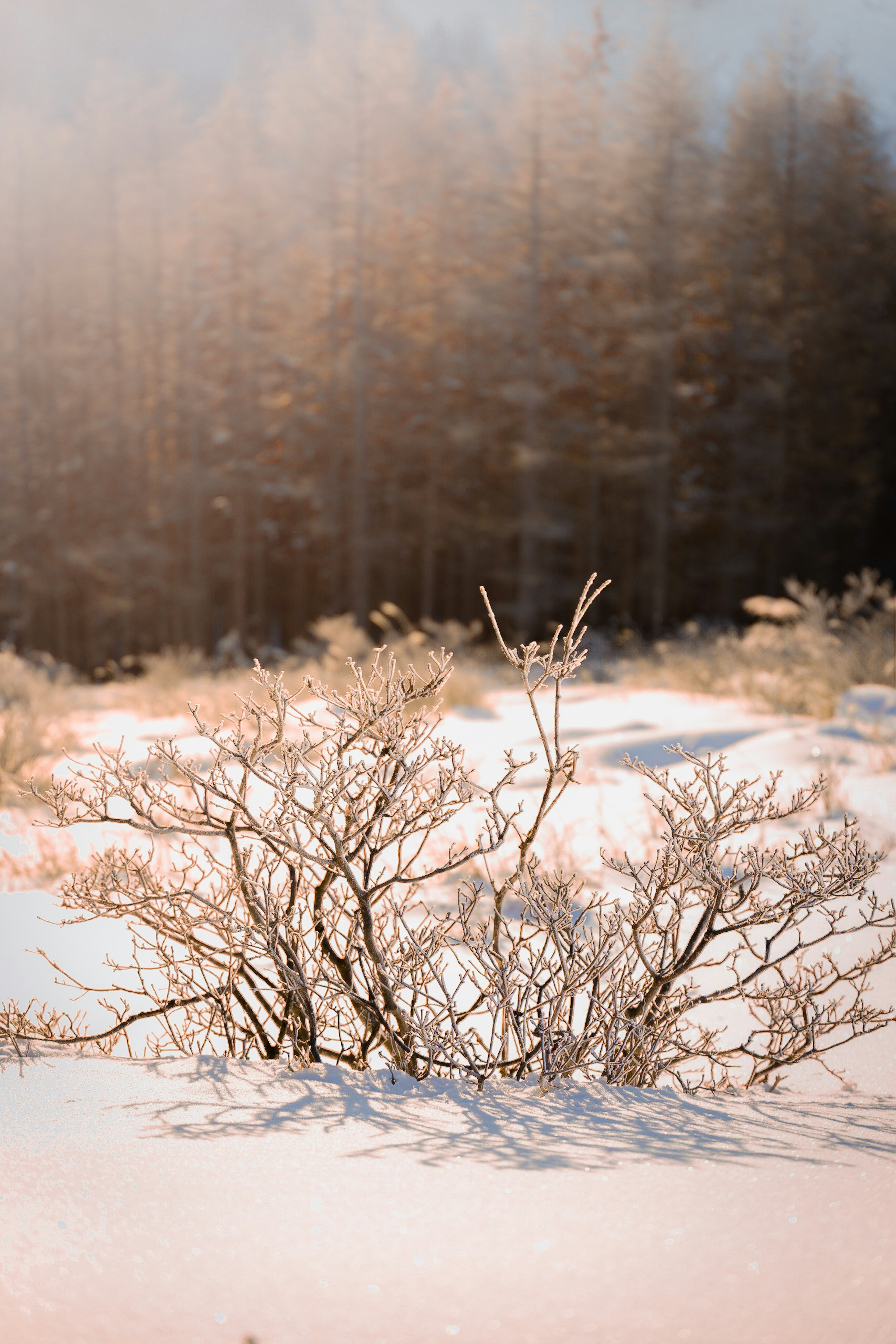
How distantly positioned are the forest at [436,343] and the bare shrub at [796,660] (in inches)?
351

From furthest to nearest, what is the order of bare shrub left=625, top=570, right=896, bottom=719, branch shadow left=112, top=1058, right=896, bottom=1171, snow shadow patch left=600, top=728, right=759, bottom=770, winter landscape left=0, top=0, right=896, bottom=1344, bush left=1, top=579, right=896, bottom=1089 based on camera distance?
bare shrub left=625, top=570, right=896, bottom=719
snow shadow patch left=600, top=728, right=759, bottom=770
bush left=1, top=579, right=896, bottom=1089
branch shadow left=112, top=1058, right=896, bottom=1171
winter landscape left=0, top=0, right=896, bottom=1344

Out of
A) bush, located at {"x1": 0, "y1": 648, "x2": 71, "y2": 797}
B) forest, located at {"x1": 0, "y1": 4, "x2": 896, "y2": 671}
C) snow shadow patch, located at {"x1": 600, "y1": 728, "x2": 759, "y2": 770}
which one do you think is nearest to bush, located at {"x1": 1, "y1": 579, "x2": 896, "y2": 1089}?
bush, located at {"x1": 0, "y1": 648, "x2": 71, "y2": 797}

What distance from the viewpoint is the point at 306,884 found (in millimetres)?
2619

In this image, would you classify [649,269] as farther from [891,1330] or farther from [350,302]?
[891,1330]

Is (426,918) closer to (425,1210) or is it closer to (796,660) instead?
(425,1210)

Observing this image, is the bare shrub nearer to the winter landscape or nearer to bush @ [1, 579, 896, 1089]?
the winter landscape

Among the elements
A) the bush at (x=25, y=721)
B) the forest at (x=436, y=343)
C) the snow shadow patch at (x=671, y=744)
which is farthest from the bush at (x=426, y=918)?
the forest at (x=436, y=343)

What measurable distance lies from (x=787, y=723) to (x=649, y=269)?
16972 mm

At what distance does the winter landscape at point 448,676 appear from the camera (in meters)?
1.52

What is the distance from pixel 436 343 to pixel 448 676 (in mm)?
20968

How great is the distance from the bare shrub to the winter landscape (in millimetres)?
77

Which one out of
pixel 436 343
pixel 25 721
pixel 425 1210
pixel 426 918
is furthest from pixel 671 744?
pixel 436 343

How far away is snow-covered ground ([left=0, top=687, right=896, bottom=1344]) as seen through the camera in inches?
48.4

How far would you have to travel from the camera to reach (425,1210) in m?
1.51
